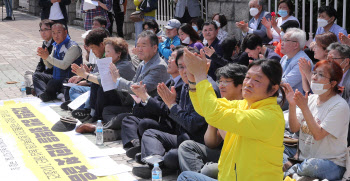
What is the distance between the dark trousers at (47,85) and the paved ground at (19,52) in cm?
46

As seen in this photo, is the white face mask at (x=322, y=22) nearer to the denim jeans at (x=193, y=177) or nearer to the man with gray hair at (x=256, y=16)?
the man with gray hair at (x=256, y=16)

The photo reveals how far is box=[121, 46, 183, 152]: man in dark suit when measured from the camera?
5637 millimetres

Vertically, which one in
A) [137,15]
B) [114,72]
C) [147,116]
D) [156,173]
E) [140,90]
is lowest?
[156,173]

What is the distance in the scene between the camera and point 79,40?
1611 cm

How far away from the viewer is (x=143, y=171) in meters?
5.16

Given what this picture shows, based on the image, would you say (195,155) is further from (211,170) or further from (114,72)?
(114,72)

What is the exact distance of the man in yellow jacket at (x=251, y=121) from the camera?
3.29 m

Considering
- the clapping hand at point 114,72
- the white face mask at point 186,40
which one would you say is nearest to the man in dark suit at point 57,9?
the white face mask at point 186,40

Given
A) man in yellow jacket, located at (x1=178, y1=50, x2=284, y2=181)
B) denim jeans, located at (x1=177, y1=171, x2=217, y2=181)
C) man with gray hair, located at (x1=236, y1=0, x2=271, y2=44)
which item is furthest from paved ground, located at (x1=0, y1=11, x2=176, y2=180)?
man with gray hair, located at (x1=236, y1=0, x2=271, y2=44)

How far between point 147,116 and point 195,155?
142 centimetres

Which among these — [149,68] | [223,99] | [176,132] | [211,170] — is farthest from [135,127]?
[223,99]

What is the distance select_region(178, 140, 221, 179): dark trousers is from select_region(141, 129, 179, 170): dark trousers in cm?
27

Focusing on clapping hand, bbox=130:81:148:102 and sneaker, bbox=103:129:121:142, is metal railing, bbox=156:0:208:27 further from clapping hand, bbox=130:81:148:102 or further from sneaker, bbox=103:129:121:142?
clapping hand, bbox=130:81:148:102

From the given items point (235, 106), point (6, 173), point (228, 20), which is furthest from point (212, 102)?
point (228, 20)
